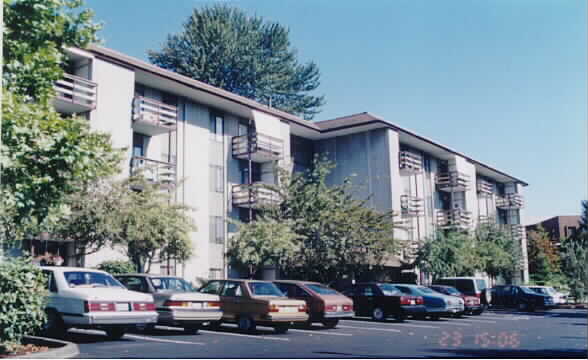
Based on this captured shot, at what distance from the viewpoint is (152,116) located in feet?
87.2

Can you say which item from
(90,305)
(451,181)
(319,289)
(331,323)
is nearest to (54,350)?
(90,305)

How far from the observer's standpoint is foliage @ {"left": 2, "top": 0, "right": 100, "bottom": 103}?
10.3 metres

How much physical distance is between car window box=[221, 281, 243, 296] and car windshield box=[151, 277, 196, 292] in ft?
3.46

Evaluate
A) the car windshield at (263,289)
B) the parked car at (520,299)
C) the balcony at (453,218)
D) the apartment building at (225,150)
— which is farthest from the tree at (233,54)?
the car windshield at (263,289)

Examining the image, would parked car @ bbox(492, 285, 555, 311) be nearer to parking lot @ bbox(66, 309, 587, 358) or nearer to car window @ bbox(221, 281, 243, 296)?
parking lot @ bbox(66, 309, 587, 358)

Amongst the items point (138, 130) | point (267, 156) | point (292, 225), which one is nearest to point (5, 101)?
point (138, 130)

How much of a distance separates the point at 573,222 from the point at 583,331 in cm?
7247

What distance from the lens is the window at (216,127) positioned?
31.3m

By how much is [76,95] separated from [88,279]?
1095 centimetres

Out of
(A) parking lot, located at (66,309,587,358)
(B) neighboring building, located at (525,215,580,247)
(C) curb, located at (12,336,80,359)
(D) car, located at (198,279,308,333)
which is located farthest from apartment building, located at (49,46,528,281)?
(B) neighboring building, located at (525,215,580,247)

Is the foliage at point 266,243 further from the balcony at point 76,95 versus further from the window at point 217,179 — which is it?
the balcony at point 76,95

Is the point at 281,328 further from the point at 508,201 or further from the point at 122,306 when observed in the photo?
the point at 508,201

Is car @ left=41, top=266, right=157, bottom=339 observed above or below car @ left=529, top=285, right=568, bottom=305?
above

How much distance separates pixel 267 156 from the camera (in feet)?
107
